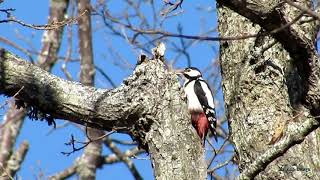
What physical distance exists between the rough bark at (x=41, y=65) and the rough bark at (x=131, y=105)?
4315 mm

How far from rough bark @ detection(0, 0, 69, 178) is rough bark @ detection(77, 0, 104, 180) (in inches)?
13.0

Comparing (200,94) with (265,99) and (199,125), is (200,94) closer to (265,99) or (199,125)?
(199,125)

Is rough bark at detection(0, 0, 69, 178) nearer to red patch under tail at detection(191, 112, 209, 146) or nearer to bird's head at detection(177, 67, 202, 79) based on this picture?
bird's head at detection(177, 67, 202, 79)

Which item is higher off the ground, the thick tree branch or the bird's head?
the bird's head

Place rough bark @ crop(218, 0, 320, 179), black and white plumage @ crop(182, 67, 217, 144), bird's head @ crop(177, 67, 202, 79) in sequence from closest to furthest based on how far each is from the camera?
rough bark @ crop(218, 0, 320, 179) → black and white plumage @ crop(182, 67, 217, 144) → bird's head @ crop(177, 67, 202, 79)

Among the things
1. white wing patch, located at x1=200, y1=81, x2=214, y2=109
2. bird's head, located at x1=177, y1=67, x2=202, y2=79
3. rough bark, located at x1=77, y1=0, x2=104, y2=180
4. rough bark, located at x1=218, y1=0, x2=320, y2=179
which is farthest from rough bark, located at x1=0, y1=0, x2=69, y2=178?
rough bark, located at x1=218, y1=0, x2=320, y2=179

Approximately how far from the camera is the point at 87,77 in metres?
9.12

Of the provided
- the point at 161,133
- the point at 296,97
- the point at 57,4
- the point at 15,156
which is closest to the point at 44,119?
the point at 161,133

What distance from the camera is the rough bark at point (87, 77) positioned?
821cm

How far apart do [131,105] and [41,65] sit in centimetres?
559

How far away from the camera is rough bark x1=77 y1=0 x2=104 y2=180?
821cm

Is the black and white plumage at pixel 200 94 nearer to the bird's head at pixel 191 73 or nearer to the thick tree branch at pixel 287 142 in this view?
the bird's head at pixel 191 73

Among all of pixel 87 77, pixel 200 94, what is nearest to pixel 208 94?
pixel 200 94

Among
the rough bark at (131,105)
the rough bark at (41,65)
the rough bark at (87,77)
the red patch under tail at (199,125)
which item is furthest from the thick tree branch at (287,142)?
the rough bark at (41,65)
